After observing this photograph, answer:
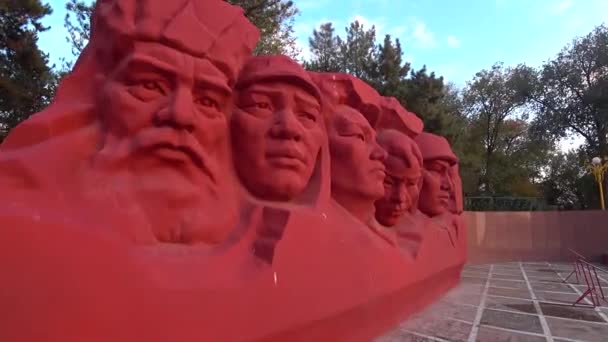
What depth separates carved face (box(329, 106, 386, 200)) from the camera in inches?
182

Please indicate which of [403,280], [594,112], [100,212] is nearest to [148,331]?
[100,212]

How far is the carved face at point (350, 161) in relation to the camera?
4629mm

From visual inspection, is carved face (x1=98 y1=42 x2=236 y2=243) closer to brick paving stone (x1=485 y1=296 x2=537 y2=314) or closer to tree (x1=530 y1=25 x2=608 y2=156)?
brick paving stone (x1=485 y1=296 x2=537 y2=314)

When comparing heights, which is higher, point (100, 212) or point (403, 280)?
point (100, 212)

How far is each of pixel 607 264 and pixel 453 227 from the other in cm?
800

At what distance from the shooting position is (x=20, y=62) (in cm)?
1020

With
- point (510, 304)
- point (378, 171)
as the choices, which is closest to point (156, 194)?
point (378, 171)

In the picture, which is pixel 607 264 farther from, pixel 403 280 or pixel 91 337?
pixel 91 337

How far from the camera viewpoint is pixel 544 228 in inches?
550

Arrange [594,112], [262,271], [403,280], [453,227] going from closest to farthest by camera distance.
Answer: [262,271] < [403,280] < [453,227] < [594,112]

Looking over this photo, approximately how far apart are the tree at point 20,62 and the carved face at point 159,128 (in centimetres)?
846

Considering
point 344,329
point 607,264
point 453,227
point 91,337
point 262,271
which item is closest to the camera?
point 91,337

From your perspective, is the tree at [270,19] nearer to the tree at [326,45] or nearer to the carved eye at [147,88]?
the tree at [326,45]

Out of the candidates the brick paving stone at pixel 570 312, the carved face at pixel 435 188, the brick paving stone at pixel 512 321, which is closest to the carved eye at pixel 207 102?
the brick paving stone at pixel 512 321
